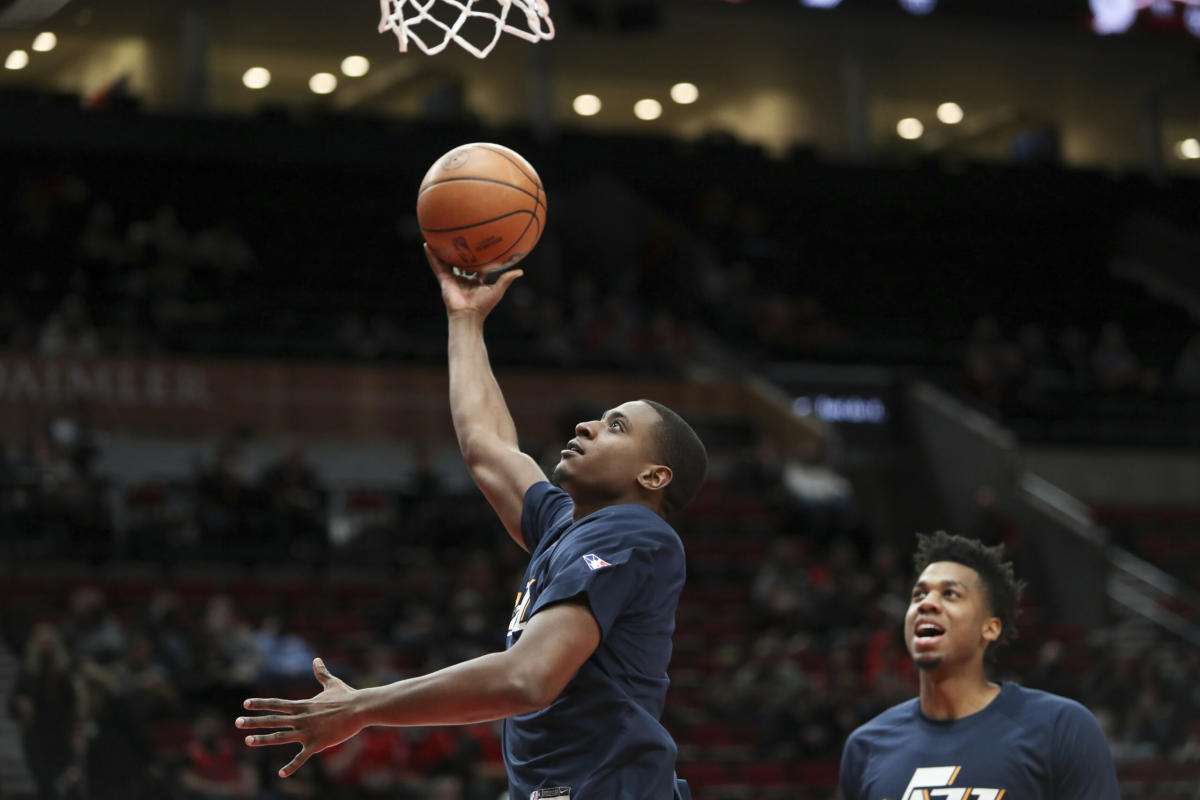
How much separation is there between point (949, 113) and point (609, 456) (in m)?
25.8

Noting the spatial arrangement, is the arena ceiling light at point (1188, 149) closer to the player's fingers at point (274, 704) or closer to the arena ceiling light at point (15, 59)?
the arena ceiling light at point (15, 59)

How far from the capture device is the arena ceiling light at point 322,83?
24.2 metres

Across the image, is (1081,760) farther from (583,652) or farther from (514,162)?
(514,162)

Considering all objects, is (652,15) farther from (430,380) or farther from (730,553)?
(730,553)

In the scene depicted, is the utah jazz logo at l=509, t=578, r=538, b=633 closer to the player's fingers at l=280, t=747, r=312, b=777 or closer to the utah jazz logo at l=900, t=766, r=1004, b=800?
the player's fingers at l=280, t=747, r=312, b=777

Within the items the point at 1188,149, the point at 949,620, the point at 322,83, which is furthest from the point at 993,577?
the point at 1188,149

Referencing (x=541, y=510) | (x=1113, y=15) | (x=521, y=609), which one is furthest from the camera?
(x=1113, y=15)

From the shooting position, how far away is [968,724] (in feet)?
13.9

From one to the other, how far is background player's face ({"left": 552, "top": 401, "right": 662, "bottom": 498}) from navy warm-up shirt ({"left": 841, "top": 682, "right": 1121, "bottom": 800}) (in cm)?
134

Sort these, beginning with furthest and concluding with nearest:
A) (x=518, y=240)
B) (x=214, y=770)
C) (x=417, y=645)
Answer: (x=417, y=645) → (x=214, y=770) → (x=518, y=240)

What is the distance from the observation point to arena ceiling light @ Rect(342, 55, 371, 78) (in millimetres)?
23594

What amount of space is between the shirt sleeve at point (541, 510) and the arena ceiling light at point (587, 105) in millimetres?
22972

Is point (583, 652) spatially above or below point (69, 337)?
below

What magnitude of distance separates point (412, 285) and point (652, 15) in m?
4.39
